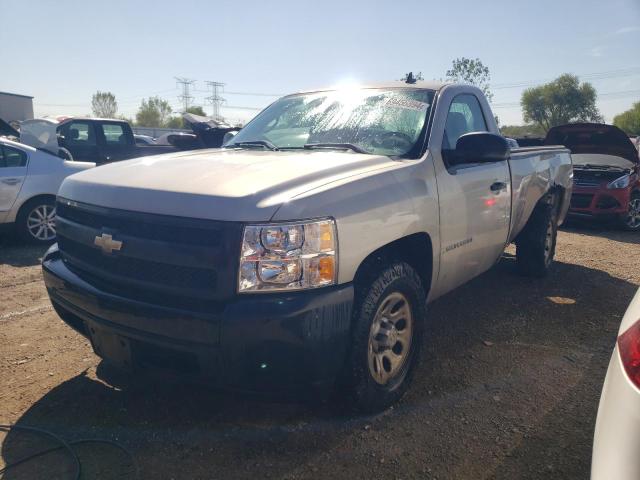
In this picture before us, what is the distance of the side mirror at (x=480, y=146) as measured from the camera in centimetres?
318

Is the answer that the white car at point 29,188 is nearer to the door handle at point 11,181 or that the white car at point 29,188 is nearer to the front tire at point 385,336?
the door handle at point 11,181

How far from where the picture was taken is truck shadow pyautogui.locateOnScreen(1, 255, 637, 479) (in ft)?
7.83

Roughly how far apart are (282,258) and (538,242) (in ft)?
12.8

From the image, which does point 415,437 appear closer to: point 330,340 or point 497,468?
point 497,468

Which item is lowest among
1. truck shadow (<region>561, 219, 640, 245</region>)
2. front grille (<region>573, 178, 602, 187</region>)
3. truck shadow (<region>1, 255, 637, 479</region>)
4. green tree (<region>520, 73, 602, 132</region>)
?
truck shadow (<region>1, 255, 637, 479</region>)

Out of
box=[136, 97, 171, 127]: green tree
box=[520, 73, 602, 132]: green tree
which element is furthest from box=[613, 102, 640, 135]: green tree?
box=[136, 97, 171, 127]: green tree

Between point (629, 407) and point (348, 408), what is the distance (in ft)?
5.05

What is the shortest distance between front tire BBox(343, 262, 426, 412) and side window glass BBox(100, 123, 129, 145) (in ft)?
31.9

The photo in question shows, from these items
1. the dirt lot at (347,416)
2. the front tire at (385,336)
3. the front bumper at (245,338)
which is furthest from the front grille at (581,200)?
the front bumper at (245,338)

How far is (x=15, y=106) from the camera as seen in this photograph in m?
40.8

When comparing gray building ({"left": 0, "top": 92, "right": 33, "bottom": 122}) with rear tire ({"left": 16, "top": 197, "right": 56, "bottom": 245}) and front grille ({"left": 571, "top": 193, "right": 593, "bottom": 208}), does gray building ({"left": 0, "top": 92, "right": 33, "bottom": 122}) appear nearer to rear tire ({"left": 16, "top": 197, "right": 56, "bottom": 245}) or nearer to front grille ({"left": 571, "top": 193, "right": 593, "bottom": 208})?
rear tire ({"left": 16, "top": 197, "right": 56, "bottom": 245})

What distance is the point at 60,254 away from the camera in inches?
118

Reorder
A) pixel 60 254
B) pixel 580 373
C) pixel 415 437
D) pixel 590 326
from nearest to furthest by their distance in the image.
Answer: pixel 415 437 < pixel 60 254 < pixel 580 373 < pixel 590 326

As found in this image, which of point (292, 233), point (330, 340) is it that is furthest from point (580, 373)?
point (292, 233)
